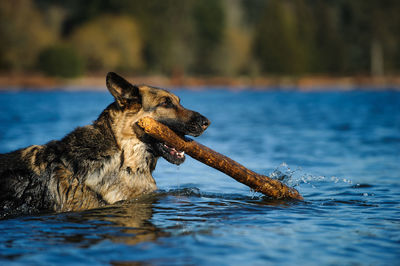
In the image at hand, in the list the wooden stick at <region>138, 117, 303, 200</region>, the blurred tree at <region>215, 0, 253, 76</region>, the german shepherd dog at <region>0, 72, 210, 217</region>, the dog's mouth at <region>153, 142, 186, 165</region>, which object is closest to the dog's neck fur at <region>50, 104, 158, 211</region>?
the german shepherd dog at <region>0, 72, 210, 217</region>

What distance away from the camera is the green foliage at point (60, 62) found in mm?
77125

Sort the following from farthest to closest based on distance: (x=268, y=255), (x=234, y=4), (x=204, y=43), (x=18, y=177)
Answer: (x=234, y=4), (x=204, y=43), (x=18, y=177), (x=268, y=255)

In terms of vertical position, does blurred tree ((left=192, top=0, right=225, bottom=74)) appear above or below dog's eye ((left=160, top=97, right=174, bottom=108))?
above

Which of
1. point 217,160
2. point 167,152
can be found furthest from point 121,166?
point 217,160

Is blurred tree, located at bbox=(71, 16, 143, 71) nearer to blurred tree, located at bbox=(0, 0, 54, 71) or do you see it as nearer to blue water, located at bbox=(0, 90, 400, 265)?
blurred tree, located at bbox=(0, 0, 54, 71)

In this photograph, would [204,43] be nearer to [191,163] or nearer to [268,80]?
[268,80]

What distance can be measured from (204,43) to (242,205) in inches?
4039

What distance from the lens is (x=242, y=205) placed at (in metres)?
8.25

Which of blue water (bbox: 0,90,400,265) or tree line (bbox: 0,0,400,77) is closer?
blue water (bbox: 0,90,400,265)

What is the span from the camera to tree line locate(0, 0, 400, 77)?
77.7 metres

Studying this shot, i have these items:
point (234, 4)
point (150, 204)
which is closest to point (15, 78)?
point (150, 204)

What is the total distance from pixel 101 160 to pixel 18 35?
70.7m

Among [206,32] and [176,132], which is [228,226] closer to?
[176,132]

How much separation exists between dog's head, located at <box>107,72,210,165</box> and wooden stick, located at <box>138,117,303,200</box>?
0.13m
